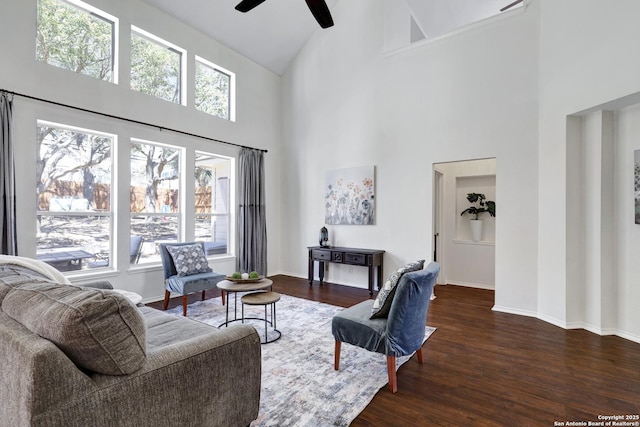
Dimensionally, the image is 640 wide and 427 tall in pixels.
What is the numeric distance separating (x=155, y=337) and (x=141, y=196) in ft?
10.4

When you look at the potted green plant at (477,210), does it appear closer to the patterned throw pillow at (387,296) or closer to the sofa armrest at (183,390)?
the patterned throw pillow at (387,296)

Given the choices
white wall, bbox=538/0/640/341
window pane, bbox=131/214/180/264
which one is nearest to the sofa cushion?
window pane, bbox=131/214/180/264

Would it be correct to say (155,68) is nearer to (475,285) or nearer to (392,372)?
(392,372)

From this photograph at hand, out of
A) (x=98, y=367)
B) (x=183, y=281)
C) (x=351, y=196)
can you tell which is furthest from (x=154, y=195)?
(x=98, y=367)

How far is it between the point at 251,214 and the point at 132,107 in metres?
2.48

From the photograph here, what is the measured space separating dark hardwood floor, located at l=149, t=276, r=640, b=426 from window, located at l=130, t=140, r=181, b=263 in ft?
12.9

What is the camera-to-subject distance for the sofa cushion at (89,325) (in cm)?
110

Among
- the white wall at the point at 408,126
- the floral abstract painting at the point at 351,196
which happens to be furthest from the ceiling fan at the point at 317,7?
the floral abstract painting at the point at 351,196

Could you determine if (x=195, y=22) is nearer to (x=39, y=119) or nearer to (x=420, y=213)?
(x=39, y=119)

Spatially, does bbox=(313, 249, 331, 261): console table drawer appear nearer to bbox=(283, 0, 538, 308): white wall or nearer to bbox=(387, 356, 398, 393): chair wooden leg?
bbox=(283, 0, 538, 308): white wall

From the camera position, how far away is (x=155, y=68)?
4.65 meters

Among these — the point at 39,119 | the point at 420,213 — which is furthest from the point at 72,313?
the point at 420,213

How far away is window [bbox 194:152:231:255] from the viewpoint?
5.34 metres

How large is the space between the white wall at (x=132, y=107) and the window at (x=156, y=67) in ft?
0.42
